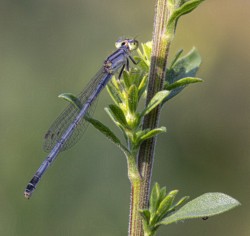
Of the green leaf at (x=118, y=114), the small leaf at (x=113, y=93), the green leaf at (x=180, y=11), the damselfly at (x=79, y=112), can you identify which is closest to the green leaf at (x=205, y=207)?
the green leaf at (x=118, y=114)

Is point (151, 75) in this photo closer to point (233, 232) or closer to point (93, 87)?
point (93, 87)

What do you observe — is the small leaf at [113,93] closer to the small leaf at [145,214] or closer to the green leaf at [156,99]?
the green leaf at [156,99]

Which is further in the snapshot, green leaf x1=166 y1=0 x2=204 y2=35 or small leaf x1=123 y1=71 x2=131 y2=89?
small leaf x1=123 y1=71 x2=131 y2=89

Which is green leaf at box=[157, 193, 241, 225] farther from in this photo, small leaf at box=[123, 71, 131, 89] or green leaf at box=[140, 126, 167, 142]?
small leaf at box=[123, 71, 131, 89]

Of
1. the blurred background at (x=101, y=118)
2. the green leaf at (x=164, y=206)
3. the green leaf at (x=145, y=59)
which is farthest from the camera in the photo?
the blurred background at (x=101, y=118)

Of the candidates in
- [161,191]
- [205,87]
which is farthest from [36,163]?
[161,191]

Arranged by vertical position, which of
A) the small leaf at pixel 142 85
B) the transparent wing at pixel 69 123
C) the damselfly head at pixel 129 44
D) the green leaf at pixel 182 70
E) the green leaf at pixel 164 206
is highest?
the damselfly head at pixel 129 44

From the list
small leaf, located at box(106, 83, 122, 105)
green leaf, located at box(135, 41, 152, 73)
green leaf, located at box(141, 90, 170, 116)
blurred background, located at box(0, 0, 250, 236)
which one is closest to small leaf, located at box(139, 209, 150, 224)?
green leaf, located at box(141, 90, 170, 116)

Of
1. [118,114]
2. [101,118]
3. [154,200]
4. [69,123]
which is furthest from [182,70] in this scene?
[101,118]
